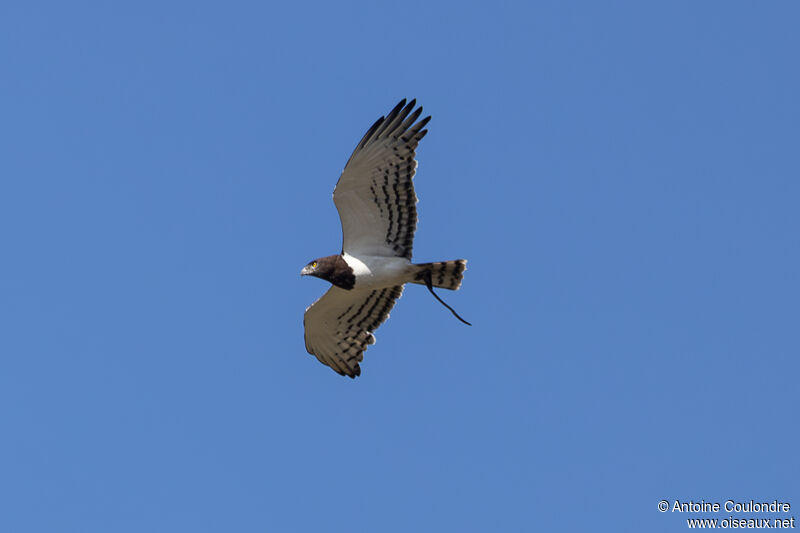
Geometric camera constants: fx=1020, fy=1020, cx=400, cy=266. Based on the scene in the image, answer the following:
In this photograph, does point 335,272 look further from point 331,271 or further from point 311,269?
point 311,269

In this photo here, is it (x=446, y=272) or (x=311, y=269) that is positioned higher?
(x=446, y=272)

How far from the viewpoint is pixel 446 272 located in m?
14.6

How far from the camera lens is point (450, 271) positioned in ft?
47.8

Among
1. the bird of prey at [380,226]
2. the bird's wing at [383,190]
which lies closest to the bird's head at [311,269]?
the bird of prey at [380,226]

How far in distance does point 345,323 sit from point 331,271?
1.63m

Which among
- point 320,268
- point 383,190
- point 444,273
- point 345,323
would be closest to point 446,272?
point 444,273

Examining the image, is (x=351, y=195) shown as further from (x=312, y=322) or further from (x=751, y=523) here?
(x=751, y=523)

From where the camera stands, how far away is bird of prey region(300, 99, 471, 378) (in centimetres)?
1403

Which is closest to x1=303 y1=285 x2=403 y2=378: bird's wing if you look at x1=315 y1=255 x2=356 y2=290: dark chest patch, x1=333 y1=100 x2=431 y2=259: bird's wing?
x1=315 y1=255 x2=356 y2=290: dark chest patch

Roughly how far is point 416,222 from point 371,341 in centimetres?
239

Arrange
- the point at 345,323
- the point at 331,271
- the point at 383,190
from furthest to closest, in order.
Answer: the point at 345,323, the point at 331,271, the point at 383,190

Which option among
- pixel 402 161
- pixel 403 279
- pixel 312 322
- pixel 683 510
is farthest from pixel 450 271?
pixel 683 510

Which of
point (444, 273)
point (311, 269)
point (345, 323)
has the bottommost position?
point (311, 269)

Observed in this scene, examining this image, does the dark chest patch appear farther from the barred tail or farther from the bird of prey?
the barred tail
